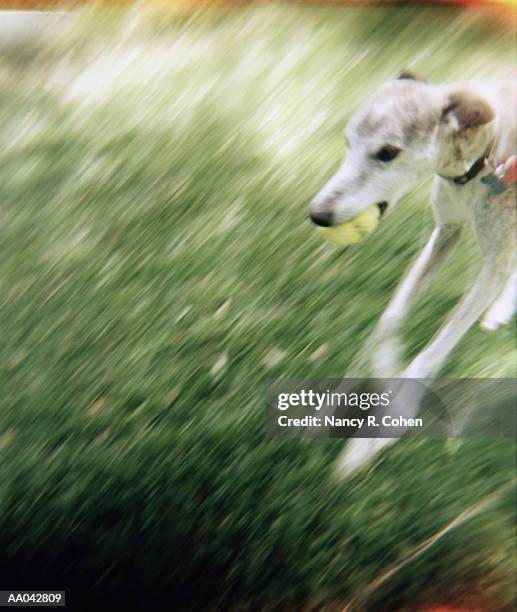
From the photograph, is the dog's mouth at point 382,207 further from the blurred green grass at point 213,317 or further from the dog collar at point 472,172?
the dog collar at point 472,172

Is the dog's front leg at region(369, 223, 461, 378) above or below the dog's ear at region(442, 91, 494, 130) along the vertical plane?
below

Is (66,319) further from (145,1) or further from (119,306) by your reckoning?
(145,1)

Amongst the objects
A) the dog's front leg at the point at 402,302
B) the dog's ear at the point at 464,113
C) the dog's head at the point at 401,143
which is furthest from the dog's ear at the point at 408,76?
the dog's front leg at the point at 402,302

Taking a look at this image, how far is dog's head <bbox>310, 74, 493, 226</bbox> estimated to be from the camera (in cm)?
199

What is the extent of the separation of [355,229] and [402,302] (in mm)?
228

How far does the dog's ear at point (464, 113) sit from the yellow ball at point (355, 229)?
272mm

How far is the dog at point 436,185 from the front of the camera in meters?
2.00

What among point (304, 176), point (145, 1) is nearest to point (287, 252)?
point (304, 176)

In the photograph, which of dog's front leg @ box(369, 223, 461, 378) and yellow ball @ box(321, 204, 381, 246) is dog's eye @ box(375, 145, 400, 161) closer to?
yellow ball @ box(321, 204, 381, 246)

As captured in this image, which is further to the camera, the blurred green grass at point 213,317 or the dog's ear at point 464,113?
the blurred green grass at point 213,317

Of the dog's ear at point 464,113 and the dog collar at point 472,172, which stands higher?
the dog's ear at point 464,113

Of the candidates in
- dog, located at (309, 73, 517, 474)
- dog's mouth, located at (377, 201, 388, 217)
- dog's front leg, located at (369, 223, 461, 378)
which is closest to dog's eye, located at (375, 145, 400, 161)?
dog, located at (309, 73, 517, 474)

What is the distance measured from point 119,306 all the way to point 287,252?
462 mm

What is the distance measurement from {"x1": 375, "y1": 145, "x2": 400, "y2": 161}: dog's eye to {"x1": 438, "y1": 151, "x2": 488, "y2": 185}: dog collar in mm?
164
